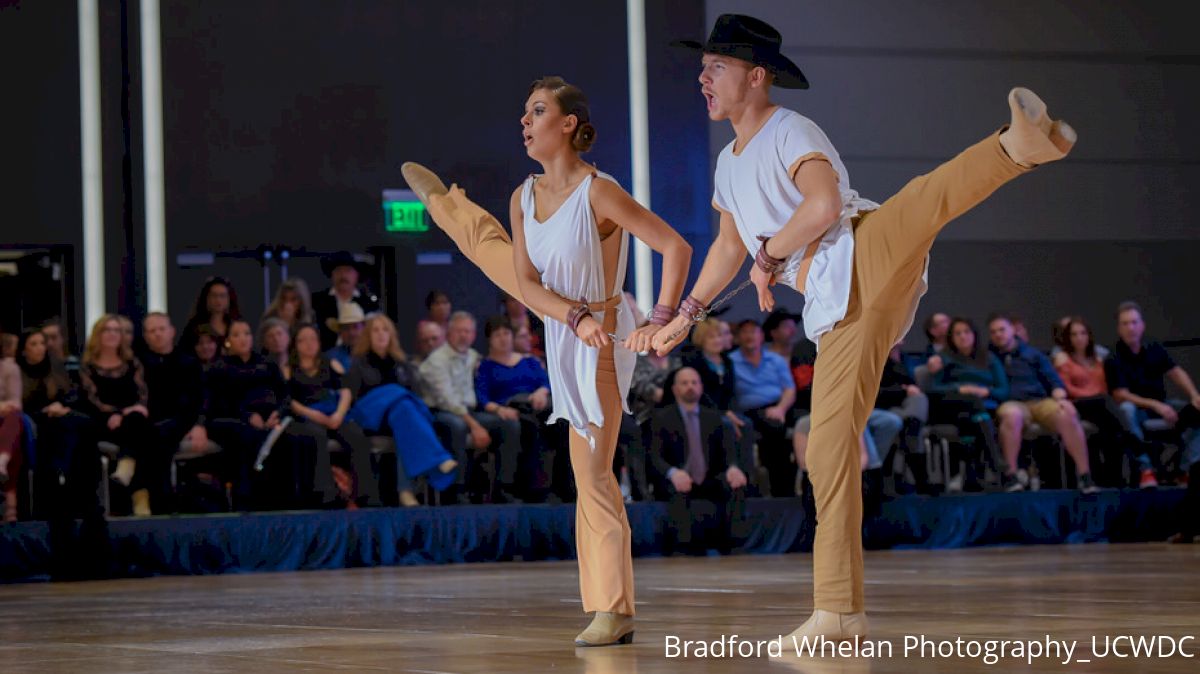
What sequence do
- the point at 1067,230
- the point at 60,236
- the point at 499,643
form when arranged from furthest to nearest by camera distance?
the point at 1067,230 < the point at 60,236 < the point at 499,643

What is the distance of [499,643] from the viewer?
4172 millimetres

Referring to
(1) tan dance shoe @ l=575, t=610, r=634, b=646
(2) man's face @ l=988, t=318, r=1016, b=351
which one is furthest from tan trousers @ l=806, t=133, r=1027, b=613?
(2) man's face @ l=988, t=318, r=1016, b=351

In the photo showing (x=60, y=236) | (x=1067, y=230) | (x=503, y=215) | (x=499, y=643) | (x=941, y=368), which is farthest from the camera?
(x=1067, y=230)

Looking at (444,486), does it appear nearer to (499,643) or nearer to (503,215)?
(503,215)

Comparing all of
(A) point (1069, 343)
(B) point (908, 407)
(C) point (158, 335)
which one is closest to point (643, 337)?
(C) point (158, 335)

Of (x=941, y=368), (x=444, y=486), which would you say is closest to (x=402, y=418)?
(x=444, y=486)

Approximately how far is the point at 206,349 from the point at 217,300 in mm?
328

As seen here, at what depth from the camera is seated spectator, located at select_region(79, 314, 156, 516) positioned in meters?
8.68

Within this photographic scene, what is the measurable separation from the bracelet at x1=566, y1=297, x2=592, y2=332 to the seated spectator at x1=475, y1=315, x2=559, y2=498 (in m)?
5.25

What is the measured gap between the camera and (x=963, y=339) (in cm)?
1022

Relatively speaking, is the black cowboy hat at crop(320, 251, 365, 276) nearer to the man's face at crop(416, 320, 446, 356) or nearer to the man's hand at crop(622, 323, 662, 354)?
the man's face at crop(416, 320, 446, 356)

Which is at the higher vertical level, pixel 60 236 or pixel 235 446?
pixel 60 236

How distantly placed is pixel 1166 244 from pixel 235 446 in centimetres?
822

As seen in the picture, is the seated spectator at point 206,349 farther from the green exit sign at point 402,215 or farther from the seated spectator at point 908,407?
the seated spectator at point 908,407
